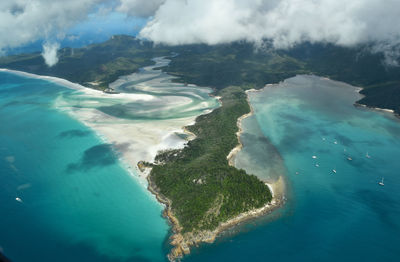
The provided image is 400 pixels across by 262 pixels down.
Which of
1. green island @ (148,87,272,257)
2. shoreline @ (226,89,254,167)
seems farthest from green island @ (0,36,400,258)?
shoreline @ (226,89,254,167)

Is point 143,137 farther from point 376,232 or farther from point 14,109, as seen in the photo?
point 14,109

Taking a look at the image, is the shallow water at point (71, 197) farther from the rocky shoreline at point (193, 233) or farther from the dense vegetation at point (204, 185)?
the dense vegetation at point (204, 185)

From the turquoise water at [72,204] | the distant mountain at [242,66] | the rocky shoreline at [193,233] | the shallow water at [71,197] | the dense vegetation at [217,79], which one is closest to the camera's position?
the rocky shoreline at [193,233]

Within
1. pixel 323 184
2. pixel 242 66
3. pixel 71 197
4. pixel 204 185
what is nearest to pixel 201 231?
pixel 204 185

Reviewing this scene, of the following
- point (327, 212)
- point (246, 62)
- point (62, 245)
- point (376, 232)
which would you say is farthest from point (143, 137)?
point (246, 62)

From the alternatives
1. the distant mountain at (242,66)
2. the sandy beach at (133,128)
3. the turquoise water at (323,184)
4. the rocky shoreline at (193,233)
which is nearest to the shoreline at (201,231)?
the rocky shoreline at (193,233)

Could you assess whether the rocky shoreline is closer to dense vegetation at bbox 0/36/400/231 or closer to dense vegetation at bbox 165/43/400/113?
dense vegetation at bbox 0/36/400/231
